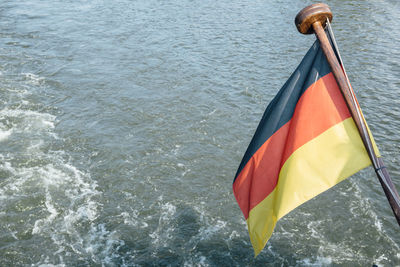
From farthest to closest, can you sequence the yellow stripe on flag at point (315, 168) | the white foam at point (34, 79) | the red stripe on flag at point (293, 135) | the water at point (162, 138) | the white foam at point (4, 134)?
the white foam at point (34, 79) → the white foam at point (4, 134) → the water at point (162, 138) → the red stripe on flag at point (293, 135) → the yellow stripe on flag at point (315, 168)

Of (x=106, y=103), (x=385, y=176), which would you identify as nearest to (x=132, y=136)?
(x=106, y=103)

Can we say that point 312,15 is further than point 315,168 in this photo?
No

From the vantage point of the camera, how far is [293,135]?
500 centimetres

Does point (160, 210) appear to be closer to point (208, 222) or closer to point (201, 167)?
point (208, 222)

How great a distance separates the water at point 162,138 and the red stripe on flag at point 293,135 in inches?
172

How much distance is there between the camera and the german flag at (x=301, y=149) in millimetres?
4711

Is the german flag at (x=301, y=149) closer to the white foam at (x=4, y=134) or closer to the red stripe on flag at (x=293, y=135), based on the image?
the red stripe on flag at (x=293, y=135)

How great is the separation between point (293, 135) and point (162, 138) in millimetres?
8798

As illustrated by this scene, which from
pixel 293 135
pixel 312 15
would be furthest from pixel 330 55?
pixel 293 135

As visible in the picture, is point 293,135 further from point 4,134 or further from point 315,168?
point 4,134

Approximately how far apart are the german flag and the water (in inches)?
175

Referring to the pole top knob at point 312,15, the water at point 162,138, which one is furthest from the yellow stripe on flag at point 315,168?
the water at point 162,138

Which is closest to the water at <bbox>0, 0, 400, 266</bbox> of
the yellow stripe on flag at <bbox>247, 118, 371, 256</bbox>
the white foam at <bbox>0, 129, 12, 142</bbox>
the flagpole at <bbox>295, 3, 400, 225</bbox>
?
→ the white foam at <bbox>0, 129, 12, 142</bbox>

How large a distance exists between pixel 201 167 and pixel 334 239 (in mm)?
4213
